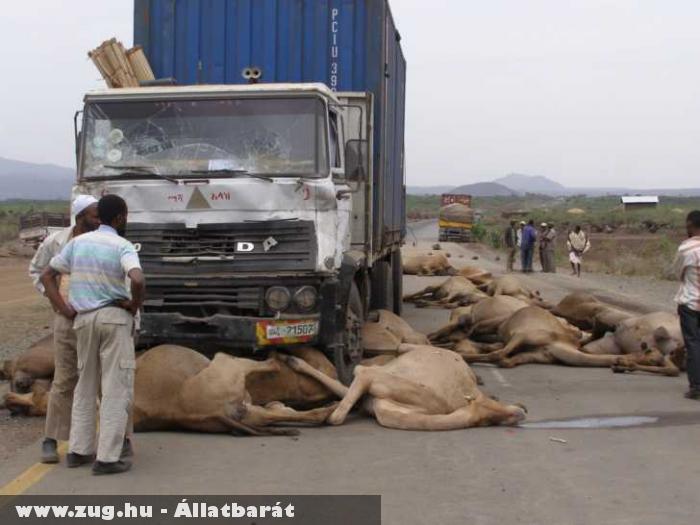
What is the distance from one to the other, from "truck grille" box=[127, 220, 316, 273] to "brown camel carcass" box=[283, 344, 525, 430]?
87 cm

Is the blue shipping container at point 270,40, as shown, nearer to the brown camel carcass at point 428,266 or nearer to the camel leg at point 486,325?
the camel leg at point 486,325

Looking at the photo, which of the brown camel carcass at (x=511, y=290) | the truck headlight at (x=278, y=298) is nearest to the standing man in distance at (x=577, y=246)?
the brown camel carcass at (x=511, y=290)

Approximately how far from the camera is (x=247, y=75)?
930 cm

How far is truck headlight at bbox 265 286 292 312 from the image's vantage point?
24.4 feet

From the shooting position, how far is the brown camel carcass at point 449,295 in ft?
56.8

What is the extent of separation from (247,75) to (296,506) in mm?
5211

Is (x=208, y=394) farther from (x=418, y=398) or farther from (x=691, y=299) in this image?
(x=691, y=299)

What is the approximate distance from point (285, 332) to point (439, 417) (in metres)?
1.37

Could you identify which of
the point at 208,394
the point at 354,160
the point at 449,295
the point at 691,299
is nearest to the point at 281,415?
the point at 208,394

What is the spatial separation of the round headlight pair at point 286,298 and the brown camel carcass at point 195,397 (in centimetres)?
64

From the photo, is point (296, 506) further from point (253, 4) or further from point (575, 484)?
point (253, 4)

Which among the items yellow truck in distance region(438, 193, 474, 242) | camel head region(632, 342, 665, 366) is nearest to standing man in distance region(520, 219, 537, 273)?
camel head region(632, 342, 665, 366)

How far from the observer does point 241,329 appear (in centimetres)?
728

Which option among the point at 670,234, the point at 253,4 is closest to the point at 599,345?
the point at 253,4
